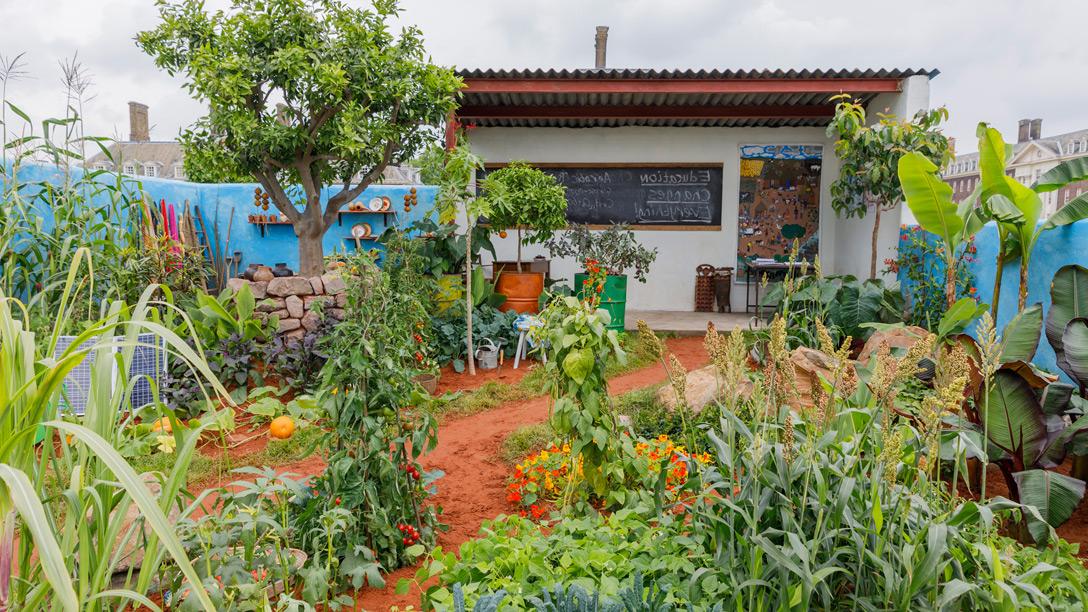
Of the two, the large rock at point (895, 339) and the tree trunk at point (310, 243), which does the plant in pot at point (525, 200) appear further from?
the large rock at point (895, 339)

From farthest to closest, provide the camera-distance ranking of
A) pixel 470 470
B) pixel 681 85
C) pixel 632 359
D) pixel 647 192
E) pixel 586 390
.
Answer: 1. pixel 647 192
2. pixel 681 85
3. pixel 632 359
4. pixel 470 470
5. pixel 586 390

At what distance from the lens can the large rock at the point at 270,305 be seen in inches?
258

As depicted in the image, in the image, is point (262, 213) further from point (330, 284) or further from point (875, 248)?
point (875, 248)

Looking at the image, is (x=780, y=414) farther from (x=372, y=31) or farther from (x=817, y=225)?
(x=817, y=225)

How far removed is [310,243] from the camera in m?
7.17

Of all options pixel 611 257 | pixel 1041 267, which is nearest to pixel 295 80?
pixel 611 257

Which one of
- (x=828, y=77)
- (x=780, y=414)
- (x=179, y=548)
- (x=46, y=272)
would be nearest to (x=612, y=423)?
(x=780, y=414)

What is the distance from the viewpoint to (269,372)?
6297mm

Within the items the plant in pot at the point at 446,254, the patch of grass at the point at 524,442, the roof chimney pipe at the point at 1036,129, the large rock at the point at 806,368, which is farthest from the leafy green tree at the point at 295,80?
Answer: the roof chimney pipe at the point at 1036,129

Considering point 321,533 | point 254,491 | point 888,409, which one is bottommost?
point 321,533

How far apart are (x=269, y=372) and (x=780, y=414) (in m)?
5.17

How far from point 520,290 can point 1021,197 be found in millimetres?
4865

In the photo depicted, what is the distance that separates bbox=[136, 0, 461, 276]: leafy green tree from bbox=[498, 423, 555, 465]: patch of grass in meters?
2.95

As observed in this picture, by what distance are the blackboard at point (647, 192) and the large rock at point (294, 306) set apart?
4.46 m
